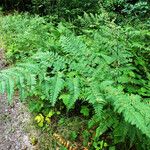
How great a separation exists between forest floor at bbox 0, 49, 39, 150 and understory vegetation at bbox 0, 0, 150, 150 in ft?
0.81

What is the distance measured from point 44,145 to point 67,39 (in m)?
1.80

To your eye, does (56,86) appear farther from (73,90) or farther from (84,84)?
(84,84)

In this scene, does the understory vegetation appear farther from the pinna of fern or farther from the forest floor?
the forest floor

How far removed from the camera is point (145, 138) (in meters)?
3.48

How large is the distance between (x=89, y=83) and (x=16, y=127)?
246cm

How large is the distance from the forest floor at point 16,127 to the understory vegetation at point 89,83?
247mm

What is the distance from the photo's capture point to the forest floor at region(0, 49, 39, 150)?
4910 millimetres

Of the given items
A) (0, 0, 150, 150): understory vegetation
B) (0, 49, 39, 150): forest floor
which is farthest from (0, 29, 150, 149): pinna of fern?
(0, 49, 39, 150): forest floor

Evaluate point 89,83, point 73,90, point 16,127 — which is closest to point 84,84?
point 89,83

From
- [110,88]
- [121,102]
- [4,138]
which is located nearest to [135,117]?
[121,102]

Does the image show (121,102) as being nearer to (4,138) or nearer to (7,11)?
(4,138)

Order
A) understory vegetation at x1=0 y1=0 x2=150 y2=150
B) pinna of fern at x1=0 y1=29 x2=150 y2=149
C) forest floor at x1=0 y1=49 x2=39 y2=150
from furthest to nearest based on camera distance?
forest floor at x1=0 y1=49 x2=39 y2=150 < understory vegetation at x1=0 y1=0 x2=150 y2=150 < pinna of fern at x1=0 y1=29 x2=150 y2=149

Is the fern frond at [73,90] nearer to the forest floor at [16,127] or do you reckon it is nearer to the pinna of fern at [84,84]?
the pinna of fern at [84,84]

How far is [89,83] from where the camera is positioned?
3.21 metres
